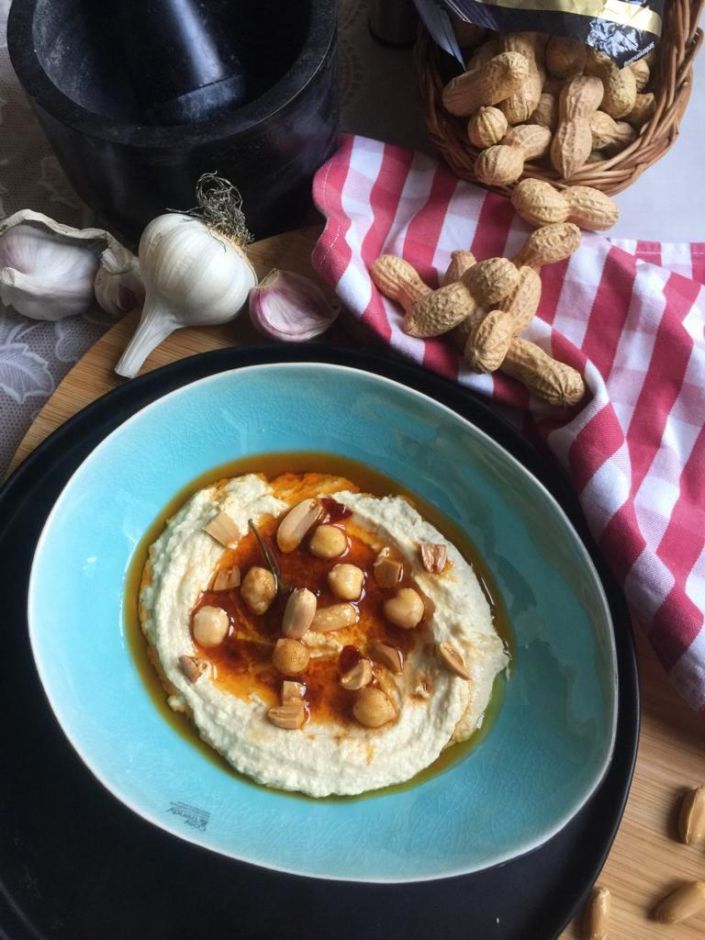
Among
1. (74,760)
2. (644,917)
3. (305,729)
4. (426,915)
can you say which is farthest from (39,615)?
(644,917)

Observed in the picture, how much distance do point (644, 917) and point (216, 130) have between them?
107 centimetres

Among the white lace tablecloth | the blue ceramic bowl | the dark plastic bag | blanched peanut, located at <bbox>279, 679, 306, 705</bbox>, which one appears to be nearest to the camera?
the blue ceramic bowl

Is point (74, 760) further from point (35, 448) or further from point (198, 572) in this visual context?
point (35, 448)

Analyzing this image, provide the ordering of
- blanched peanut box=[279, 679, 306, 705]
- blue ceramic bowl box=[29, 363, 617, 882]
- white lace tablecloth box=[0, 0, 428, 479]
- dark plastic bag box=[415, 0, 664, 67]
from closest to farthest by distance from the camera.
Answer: blue ceramic bowl box=[29, 363, 617, 882], blanched peanut box=[279, 679, 306, 705], dark plastic bag box=[415, 0, 664, 67], white lace tablecloth box=[0, 0, 428, 479]

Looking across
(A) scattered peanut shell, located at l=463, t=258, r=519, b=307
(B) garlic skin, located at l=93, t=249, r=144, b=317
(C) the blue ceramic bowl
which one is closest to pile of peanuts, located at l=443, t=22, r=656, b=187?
(A) scattered peanut shell, located at l=463, t=258, r=519, b=307

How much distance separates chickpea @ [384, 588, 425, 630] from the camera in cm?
102

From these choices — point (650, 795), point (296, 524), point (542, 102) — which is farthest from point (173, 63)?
point (650, 795)

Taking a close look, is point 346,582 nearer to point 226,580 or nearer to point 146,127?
point 226,580

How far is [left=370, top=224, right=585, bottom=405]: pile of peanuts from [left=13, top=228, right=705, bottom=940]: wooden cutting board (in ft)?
1.23

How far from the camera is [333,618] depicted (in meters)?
1.04

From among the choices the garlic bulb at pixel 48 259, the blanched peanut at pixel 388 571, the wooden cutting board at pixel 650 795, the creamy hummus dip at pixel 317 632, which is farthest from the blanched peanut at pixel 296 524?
the garlic bulb at pixel 48 259

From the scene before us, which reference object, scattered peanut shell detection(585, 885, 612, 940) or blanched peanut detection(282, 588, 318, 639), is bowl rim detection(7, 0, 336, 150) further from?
scattered peanut shell detection(585, 885, 612, 940)

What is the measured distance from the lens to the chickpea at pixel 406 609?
102cm

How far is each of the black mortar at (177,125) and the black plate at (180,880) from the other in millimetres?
591
